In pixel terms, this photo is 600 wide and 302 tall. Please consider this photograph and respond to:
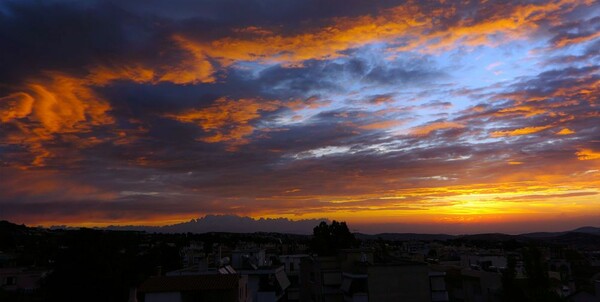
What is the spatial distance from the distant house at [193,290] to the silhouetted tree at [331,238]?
195 feet

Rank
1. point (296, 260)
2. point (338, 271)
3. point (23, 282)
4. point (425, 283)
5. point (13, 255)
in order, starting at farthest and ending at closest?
point (13, 255), point (296, 260), point (23, 282), point (338, 271), point (425, 283)

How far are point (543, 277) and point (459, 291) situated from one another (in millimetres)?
19697

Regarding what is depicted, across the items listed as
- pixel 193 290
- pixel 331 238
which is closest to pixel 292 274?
pixel 331 238

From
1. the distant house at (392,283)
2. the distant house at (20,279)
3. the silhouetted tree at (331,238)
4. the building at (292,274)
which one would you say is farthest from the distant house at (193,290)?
the silhouetted tree at (331,238)

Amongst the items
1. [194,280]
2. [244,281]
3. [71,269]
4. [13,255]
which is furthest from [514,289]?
[13,255]

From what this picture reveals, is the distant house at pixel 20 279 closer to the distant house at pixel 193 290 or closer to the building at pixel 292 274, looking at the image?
the building at pixel 292 274

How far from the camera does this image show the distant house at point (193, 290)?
35.3 metres

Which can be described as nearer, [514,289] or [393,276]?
[514,289]

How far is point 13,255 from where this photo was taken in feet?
282

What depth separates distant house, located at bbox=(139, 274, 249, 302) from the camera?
35344 mm

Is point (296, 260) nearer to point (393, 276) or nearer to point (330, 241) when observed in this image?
point (330, 241)

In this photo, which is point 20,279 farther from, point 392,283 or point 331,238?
point 331,238

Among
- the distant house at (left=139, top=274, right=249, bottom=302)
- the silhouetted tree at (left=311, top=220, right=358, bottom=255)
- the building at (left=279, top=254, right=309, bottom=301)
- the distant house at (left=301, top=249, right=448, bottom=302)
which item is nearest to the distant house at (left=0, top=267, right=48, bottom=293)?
the building at (left=279, top=254, right=309, bottom=301)

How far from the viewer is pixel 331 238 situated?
3814 inches
